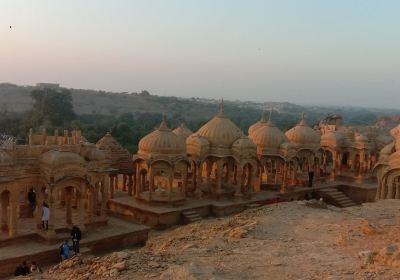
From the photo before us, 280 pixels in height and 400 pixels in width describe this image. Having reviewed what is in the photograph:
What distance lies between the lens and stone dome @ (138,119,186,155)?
70.5ft

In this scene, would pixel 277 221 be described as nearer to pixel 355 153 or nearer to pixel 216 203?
pixel 216 203

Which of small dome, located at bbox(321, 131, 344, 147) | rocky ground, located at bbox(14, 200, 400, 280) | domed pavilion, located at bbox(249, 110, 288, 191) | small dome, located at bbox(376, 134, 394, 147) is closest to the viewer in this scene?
rocky ground, located at bbox(14, 200, 400, 280)

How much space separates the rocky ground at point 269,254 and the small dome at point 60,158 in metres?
4.73

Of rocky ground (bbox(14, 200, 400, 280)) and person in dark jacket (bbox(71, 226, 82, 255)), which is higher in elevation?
rocky ground (bbox(14, 200, 400, 280))

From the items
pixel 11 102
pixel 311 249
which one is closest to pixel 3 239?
pixel 311 249

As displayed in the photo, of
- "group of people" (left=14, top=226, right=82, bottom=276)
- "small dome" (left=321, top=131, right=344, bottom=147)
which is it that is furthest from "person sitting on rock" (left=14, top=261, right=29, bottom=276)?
"small dome" (left=321, top=131, right=344, bottom=147)

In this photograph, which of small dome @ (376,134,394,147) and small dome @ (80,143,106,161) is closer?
small dome @ (80,143,106,161)

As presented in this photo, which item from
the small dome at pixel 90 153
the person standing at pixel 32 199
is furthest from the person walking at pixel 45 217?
the small dome at pixel 90 153

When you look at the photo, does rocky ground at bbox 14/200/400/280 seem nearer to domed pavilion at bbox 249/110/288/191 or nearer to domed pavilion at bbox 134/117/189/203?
domed pavilion at bbox 134/117/189/203

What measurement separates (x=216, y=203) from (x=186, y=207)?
1.83m

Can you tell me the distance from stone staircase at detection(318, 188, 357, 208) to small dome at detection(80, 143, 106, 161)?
14.8 m

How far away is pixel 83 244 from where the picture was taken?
15.9 metres

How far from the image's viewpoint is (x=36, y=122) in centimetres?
5822

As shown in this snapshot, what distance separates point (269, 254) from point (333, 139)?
21657 millimetres
